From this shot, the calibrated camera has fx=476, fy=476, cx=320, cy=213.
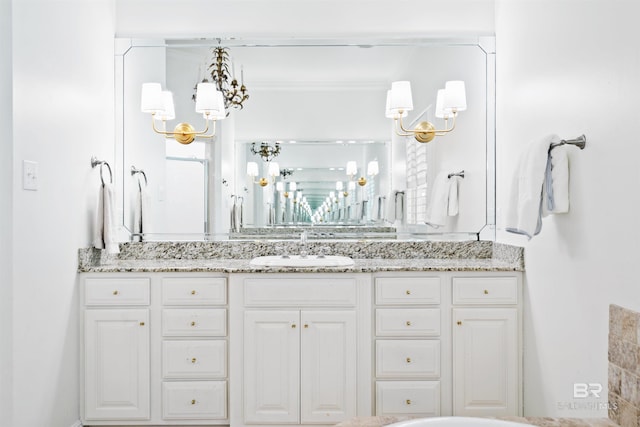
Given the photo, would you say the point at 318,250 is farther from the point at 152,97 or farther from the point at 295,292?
the point at 152,97

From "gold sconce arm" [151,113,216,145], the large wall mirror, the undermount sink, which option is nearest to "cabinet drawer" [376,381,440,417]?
the undermount sink

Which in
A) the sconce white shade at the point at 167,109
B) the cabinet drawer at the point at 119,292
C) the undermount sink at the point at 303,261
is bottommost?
the cabinet drawer at the point at 119,292

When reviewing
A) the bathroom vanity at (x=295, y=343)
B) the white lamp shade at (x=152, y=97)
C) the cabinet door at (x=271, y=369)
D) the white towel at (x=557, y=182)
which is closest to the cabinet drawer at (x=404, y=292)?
the bathroom vanity at (x=295, y=343)

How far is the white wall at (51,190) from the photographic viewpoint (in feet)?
6.10

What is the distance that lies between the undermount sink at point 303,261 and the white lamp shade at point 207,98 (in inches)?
36.9

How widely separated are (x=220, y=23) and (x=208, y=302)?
1646 mm

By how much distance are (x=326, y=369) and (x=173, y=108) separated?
69.1 inches

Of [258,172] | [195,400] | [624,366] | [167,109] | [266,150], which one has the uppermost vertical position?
[167,109]

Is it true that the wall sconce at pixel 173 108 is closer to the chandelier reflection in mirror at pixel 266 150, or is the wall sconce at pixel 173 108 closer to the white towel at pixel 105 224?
the chandelier reflection in mirror at pixel 266 150

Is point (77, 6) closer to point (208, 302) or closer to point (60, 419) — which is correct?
point (208, 302)

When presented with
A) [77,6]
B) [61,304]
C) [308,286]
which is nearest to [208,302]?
[308,286]

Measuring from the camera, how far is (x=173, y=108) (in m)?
2.87

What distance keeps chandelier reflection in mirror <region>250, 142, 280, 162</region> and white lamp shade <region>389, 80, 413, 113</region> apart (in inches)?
29.4

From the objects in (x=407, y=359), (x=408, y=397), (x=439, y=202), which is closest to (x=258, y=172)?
(x=439, y=202)
